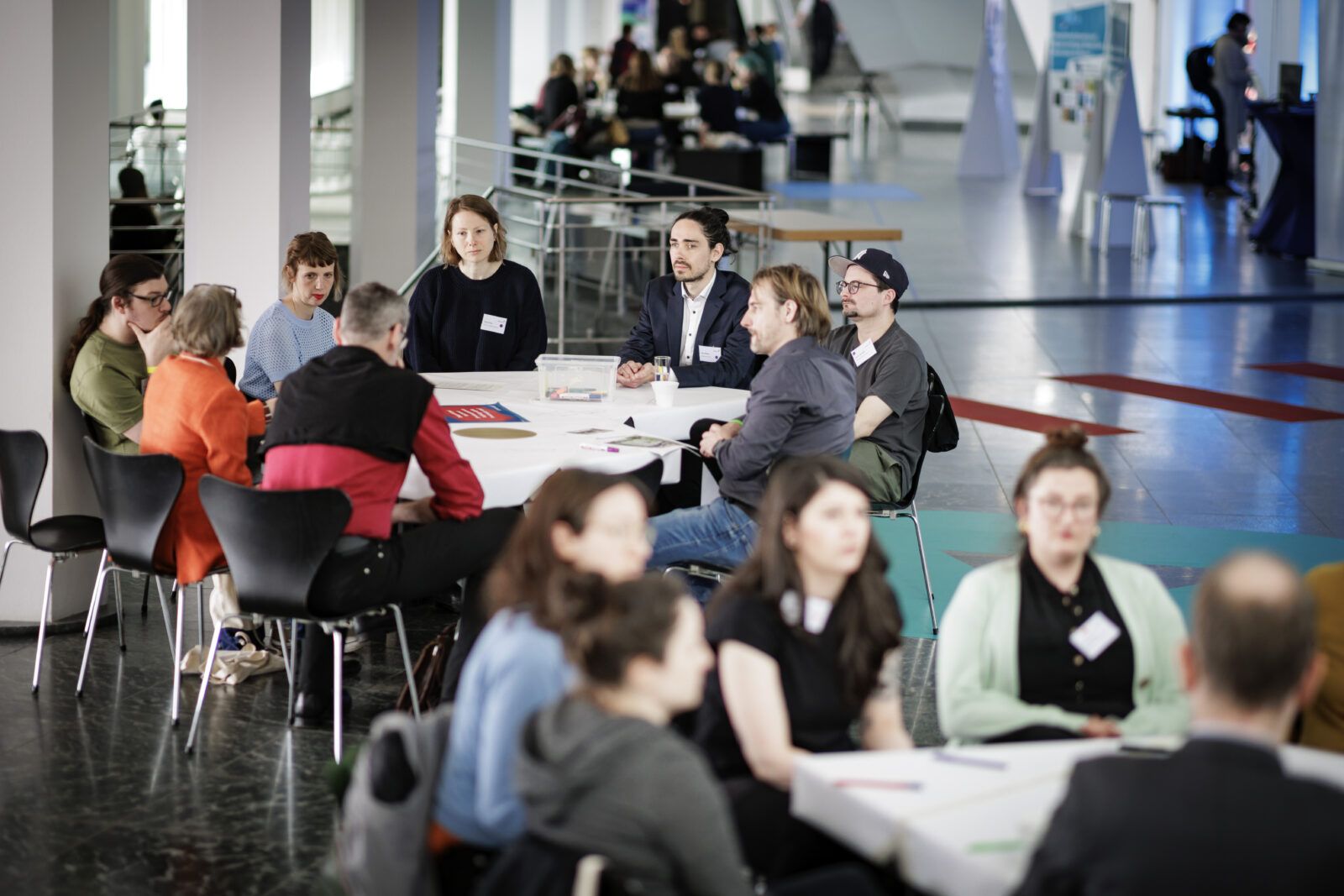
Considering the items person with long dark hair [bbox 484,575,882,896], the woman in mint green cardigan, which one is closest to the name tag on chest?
the woman in mint green cardigan

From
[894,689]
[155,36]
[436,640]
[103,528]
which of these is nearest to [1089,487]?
[894,689]

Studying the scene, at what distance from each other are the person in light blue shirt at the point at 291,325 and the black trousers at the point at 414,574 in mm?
1245

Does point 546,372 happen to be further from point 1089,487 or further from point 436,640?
point 1089,487

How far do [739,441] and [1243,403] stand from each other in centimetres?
571

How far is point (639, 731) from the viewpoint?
7.02 ft

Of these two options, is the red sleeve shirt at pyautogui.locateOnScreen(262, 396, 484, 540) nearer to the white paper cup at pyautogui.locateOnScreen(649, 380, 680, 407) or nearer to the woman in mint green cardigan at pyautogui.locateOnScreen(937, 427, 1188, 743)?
the white paper cup at pyautogui.locateOnScreen(649, 380, 680, 407)

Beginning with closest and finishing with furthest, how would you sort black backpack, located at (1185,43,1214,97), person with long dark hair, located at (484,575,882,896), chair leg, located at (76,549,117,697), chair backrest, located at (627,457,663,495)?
person with long dark hair, located at (484,575,882,896), chair backrest, located at (627,457,663,495), chair leg, located at (76,549,117,697), black backpack, located at (1185,43,1214,97)

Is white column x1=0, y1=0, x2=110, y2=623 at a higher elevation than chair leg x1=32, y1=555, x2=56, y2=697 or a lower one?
higher

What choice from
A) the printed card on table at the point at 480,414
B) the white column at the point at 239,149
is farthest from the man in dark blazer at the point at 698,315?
the white column at the point at 239,149

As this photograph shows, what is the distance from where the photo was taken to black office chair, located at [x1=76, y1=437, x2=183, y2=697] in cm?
409

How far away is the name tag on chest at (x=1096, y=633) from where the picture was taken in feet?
9.88

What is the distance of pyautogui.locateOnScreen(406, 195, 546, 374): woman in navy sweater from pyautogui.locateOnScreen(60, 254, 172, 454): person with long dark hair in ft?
4.21

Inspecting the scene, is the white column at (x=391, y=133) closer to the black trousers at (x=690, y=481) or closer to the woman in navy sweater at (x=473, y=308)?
the woman in navy sweater at (x=473, y=308)

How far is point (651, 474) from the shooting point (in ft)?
14.4
